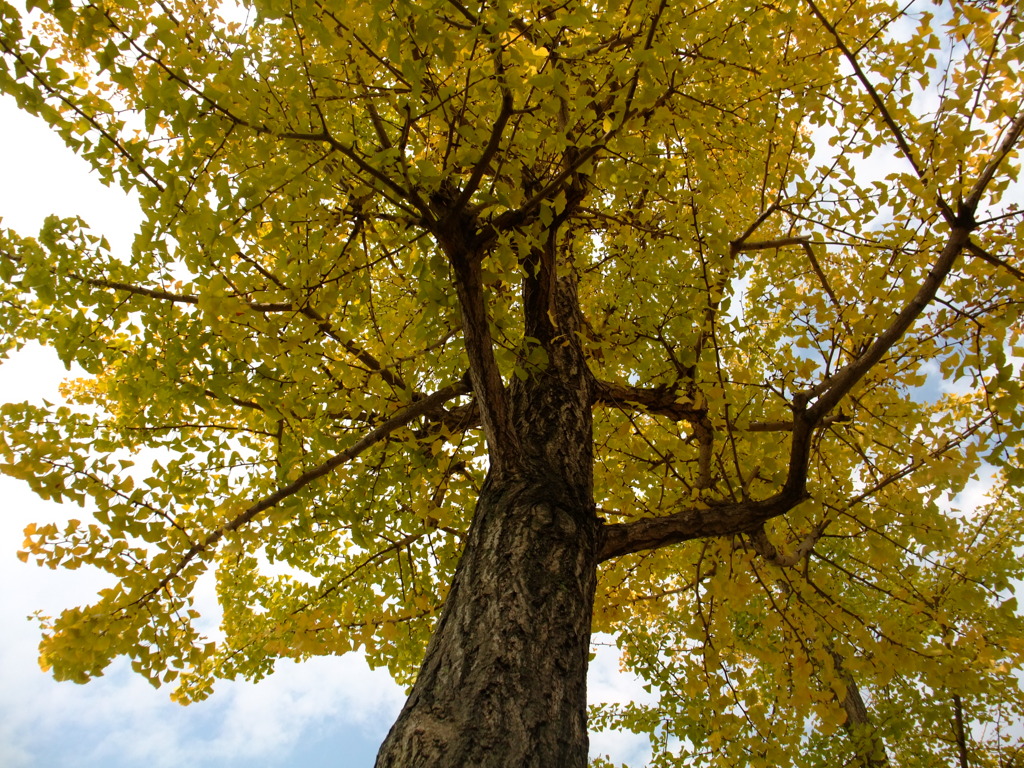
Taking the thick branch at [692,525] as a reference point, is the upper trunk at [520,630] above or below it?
below

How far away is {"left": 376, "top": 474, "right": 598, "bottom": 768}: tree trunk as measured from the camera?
5.22 feet

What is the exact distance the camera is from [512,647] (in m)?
1.83

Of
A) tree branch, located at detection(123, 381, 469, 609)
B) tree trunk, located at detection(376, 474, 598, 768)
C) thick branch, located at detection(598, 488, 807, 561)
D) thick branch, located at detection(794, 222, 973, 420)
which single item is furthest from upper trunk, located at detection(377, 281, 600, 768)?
thick branch, located at detection(794, 222, 973, 420)

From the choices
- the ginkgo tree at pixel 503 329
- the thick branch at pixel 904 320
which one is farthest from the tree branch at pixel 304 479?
the thick branch at pixel 904 320

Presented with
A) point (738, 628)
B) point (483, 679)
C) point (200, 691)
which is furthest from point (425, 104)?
point (738, 628)

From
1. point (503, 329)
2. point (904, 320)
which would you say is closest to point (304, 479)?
point (503, 329)

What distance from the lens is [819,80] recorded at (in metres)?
2.86

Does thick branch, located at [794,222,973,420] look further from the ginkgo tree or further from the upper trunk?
the upper trunk

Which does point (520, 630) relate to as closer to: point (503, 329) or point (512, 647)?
point (512, 647)

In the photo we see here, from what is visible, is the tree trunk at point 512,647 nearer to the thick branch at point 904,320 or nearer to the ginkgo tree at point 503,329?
the ginkgo tree at point 503,329

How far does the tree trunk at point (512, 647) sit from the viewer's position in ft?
5.22

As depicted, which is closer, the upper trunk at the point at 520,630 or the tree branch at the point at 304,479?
the upper trunk at the point at 520,630

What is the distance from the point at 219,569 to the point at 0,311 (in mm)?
2511

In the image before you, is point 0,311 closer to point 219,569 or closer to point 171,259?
point 171,259
